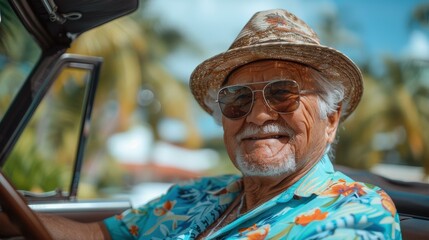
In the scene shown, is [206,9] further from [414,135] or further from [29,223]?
[29,223]

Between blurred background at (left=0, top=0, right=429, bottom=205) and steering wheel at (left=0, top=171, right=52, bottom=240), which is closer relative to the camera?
steering wheel at (left=0, top=171, right=52, bottom=240)

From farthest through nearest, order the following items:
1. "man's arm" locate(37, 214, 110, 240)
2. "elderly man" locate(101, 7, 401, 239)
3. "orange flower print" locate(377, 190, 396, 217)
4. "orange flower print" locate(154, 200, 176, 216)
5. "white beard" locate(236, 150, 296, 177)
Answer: "orange flower print" locate(154, 200, 176, 216) < "man's arm" locate(37, 214, 110, 240) < "white beard" locate(236, 150, 296, 177) < "elderly man" locate(101, 7, 401, 239) < "orange flower print" locate(377, 190, 396, 217)

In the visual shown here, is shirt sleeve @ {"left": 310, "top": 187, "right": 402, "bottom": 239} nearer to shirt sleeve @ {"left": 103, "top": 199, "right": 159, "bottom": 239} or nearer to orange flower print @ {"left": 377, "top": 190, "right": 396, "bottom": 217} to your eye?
orange flower print @ {"left": 377, "top": 190, "right": 396, "bottom": 217}

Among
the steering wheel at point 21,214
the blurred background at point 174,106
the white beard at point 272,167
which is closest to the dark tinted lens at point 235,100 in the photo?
the white beard at point 272,167

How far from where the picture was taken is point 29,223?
4.44 ft

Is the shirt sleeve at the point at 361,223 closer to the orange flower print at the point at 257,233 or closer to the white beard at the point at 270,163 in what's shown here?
the orange flower print at the point at 257,233

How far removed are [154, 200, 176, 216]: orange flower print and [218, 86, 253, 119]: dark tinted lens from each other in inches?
18.1

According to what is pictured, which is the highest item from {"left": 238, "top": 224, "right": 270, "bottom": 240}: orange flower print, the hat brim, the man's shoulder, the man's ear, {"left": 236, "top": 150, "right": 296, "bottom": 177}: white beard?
the hat brim

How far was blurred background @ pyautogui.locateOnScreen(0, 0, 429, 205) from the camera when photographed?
17.0 m

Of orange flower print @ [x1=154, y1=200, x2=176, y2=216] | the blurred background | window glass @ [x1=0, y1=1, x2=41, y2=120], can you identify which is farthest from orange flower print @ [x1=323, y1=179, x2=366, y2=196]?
the blurred background

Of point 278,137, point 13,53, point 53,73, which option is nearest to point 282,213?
point 278,137

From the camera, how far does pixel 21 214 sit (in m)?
1.36

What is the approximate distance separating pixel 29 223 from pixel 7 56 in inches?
48.5

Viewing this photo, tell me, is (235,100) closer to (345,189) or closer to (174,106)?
(345,189)
